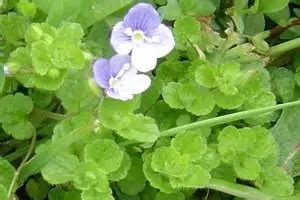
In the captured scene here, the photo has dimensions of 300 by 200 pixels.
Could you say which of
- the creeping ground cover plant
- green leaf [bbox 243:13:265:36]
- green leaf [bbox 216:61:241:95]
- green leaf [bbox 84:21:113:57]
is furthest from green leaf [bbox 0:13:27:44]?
green leaf [bbox 243:13:265:36]

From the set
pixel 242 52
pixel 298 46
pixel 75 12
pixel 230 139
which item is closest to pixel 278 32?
pixel 298 46

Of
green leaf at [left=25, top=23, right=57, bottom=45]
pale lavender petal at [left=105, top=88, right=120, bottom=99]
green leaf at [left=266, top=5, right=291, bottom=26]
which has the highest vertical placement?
green leaf at [left=25, top=23, right=57, bottom=45]

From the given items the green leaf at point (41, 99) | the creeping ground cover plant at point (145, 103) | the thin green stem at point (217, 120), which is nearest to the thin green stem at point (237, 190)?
the creeping ground cover plant at point (145, 103)

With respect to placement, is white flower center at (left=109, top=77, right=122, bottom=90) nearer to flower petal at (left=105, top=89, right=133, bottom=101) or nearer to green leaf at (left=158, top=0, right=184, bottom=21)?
flower petal at (left=105, top=89, right=133, bottom=101)

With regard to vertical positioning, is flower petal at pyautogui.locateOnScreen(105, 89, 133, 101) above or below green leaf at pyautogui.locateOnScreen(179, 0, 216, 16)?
above

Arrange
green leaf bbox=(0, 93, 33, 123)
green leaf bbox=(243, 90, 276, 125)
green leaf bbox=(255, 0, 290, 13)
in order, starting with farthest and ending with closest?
1. green leaf bbox=(255, 0, 290, 13)
2. green leaf bbox=(243, 90, 276, 125)
3. green leaf bbox=(0, 93, 33, 123)

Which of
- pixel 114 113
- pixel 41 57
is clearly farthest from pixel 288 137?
pixel 41 57

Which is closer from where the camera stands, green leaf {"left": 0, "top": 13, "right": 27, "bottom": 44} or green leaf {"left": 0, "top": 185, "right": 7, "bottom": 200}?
green leaf {"left": 0, "top": 185, "right": 7, "bottom": 200}

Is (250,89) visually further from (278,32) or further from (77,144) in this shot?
(77,144)
